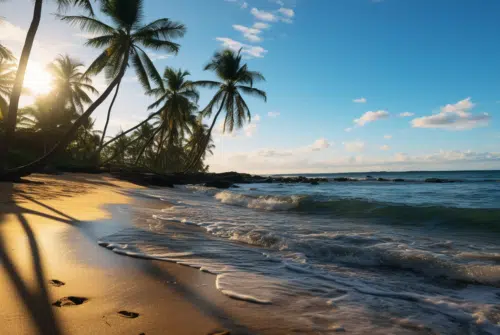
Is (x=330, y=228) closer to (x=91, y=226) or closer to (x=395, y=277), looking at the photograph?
(x=395, y=277)

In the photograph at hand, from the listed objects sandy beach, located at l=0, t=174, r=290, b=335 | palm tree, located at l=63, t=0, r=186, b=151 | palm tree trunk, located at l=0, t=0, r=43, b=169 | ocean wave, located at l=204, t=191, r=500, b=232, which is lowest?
ocean wave, located at l=204, t=191, r=500, b=232

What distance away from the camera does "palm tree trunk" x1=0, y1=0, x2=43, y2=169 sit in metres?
8.66

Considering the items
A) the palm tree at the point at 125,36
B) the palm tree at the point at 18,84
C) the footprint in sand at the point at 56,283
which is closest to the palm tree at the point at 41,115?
the palm tree at the point at 125,36

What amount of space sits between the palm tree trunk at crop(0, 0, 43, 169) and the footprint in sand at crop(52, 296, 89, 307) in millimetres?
9056

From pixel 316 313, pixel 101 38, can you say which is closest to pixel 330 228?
pixel 316 313

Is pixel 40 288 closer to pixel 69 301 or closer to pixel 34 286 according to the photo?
pixel 34 286

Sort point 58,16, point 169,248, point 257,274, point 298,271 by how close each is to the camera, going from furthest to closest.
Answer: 1. point 58,16
2. point 169,248
3. point 298,271
4. point 257,274

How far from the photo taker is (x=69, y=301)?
1948 millimetres

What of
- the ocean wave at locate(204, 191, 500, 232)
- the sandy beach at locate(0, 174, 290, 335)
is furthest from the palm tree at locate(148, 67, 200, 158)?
the sandy beach at locate(0, 174, 290, 335)

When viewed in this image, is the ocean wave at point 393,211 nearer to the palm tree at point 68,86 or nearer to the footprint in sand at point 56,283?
the footprint in sand at point 56,283

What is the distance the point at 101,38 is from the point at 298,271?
57.9 ft

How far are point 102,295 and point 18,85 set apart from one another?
31.4 ft

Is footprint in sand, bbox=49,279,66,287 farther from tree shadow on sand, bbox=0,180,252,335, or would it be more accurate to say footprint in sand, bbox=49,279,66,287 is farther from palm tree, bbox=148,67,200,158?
palm tree, bbox=148,67,200,158

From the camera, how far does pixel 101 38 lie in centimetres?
1609
